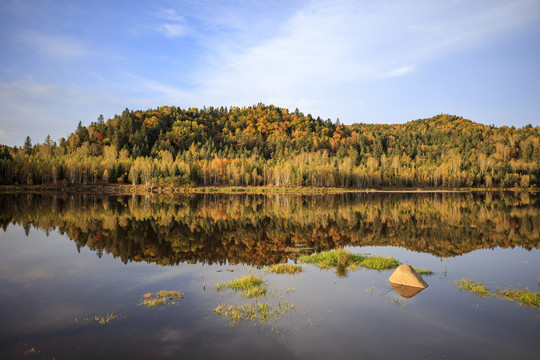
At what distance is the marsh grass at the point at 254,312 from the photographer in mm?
13234

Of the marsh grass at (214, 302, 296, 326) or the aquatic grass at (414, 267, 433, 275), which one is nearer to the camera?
the marsh grass at (214, 302, 296, 326)

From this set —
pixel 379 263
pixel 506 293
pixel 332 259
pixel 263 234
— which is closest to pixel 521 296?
pixel 506 293

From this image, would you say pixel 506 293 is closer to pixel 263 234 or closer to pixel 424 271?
pixel 424 271

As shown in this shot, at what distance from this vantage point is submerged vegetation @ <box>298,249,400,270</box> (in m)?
21.3

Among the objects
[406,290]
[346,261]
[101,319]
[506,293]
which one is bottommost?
[506,293]

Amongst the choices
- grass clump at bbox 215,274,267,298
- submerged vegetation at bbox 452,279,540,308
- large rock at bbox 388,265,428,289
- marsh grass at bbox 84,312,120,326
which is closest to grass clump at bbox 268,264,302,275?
grass clump at bbox 215,274,267,298

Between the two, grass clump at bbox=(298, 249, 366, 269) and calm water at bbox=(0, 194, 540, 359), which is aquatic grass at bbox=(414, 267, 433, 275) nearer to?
calm water at bbox=(0, 194, 540, 359)

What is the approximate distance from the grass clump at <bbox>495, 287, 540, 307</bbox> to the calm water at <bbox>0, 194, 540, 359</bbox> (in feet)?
2.54

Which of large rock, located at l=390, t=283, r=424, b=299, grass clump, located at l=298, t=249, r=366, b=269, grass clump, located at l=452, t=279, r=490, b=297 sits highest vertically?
grass clump, located at l=298, t=249, r=366, b=269

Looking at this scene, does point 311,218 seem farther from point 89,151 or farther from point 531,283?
point 89,151

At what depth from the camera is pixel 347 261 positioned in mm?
22062

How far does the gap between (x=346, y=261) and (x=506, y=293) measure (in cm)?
877

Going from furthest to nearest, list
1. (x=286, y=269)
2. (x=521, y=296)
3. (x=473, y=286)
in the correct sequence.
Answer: (x=286, y=269) → (x=473, y=286) → (x=521, y=296)

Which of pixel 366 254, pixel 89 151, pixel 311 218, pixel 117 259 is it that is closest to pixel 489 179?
pixel 311 218
